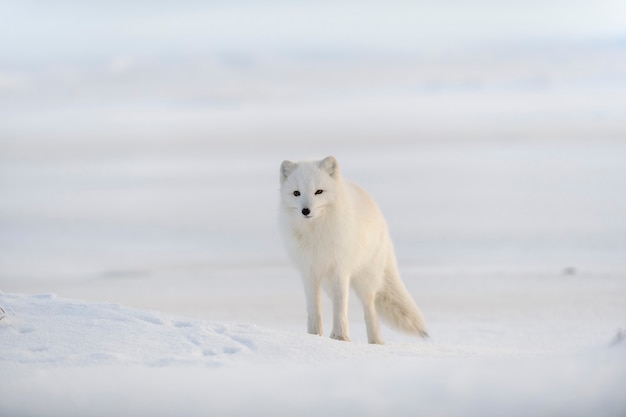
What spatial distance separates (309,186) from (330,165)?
296 millimetres

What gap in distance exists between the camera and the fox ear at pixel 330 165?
18.1ft

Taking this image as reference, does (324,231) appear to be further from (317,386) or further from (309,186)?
(317,386)

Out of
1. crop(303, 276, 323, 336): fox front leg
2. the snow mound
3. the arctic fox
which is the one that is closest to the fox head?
the arctic fox

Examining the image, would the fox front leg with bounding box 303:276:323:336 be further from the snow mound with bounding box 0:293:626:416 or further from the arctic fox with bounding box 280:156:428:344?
the snow mound with bounding box 0:293:626:416

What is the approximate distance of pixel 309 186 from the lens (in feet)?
17.4

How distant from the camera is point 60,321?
4.35 m

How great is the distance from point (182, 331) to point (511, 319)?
4776 millimetres

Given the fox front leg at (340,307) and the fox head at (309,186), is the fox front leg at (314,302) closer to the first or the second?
the fox front leg at (340,307)

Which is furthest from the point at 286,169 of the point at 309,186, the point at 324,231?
the point at 324,231

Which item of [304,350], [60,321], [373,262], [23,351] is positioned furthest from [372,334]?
[23,351]

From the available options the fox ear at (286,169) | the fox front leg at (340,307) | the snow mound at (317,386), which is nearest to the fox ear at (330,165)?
the fox ear at (286,169)

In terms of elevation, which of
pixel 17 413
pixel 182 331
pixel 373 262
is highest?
pixel 373 262

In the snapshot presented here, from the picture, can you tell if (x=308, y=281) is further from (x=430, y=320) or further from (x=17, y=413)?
(x=430, y=320)

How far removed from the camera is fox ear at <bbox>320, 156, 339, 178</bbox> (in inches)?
217
